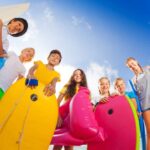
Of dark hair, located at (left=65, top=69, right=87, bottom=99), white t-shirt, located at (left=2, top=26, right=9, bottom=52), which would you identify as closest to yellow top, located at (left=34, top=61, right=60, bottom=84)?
dark hair, located at (left=65, top=69, right=87, bottom=99)

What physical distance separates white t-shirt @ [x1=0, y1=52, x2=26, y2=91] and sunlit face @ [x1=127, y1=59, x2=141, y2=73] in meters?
1.43

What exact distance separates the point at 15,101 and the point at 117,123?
99cm

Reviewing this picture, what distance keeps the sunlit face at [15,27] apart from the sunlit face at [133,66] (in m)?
1.49

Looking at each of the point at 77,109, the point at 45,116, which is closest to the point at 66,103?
the point at 77,109

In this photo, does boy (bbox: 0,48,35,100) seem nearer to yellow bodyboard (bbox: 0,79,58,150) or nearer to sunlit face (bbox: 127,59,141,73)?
yellow bodyboard (bbox: 0,79,58,150)

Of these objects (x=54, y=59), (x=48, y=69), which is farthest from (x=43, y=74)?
(x=54, y=59)

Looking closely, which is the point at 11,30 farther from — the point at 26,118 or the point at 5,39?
the point at 26,118

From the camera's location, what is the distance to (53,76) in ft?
10.6

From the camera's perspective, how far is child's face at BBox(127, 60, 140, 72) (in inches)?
130

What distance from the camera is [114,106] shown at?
8.66ft

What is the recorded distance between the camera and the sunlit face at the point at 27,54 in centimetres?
326

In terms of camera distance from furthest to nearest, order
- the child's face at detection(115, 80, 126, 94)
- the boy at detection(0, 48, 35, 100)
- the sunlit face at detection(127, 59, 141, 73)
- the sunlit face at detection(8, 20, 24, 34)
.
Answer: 1. the child's face at detection(115, 80, 126, 94)
2. the sunlit face at detection(127, 59, 141, 73)
3. the sunlit face at detection(8, 20, 24, 34)
4. the boy at detection(0, 48, 35, 100)

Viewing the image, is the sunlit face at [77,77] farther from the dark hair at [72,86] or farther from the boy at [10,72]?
the boy at [10,72]

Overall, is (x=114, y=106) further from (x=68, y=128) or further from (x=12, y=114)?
(x=12, y=114)
